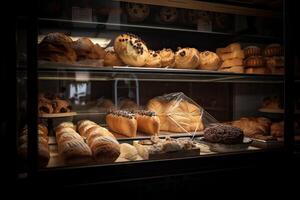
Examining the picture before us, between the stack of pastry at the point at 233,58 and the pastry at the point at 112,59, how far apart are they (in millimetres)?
836

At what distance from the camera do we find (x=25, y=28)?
46.5 inches

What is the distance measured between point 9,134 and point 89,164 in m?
0.39

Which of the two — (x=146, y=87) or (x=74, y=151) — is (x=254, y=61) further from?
(x=74, y=151)

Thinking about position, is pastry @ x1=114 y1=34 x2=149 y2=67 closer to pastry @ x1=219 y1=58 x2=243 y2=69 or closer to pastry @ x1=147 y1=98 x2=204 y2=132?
pastry @ x1=147 y1=98 x2=204 y2=132

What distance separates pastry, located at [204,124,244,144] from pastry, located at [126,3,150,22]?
0.93m

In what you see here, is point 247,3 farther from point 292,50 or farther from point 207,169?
point 207,169

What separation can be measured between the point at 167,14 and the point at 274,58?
0.88 meters

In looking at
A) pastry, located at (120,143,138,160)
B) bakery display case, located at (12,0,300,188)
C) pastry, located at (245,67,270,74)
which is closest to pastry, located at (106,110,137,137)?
bakery display case, located at (12,0,300,188)

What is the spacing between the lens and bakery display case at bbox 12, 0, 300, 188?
Answer: 1.34m

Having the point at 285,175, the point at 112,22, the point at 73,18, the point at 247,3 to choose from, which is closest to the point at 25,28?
the point at 73,18

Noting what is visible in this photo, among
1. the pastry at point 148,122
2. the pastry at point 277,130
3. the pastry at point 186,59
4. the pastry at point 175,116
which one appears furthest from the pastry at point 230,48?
the pastry at point 148,122

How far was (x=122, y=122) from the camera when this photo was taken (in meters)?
1.81

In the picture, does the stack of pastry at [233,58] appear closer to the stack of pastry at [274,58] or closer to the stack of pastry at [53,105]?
the stack of pastry at [274,58]

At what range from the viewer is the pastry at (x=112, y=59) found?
1.69 m
